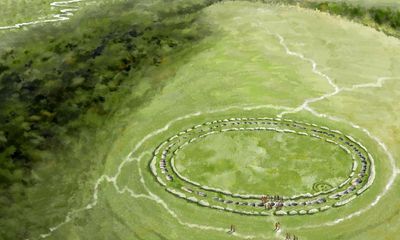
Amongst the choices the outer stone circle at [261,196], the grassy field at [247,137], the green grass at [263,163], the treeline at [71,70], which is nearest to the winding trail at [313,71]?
the grassy field at [247,137]

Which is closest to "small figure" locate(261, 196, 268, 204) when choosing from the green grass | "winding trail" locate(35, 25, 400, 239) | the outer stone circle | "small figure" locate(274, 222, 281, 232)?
the outer stone circle

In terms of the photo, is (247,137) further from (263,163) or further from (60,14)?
(60,14)

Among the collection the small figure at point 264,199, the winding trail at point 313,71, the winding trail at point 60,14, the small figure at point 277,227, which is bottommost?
the small figure at point 277,227

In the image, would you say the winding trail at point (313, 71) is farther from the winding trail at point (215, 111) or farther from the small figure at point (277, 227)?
the small figure at point (277, 227)

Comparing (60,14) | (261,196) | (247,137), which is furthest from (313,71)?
(60,14)

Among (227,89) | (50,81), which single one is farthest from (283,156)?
(50,81)

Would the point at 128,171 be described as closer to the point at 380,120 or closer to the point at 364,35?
the point at 380,120
